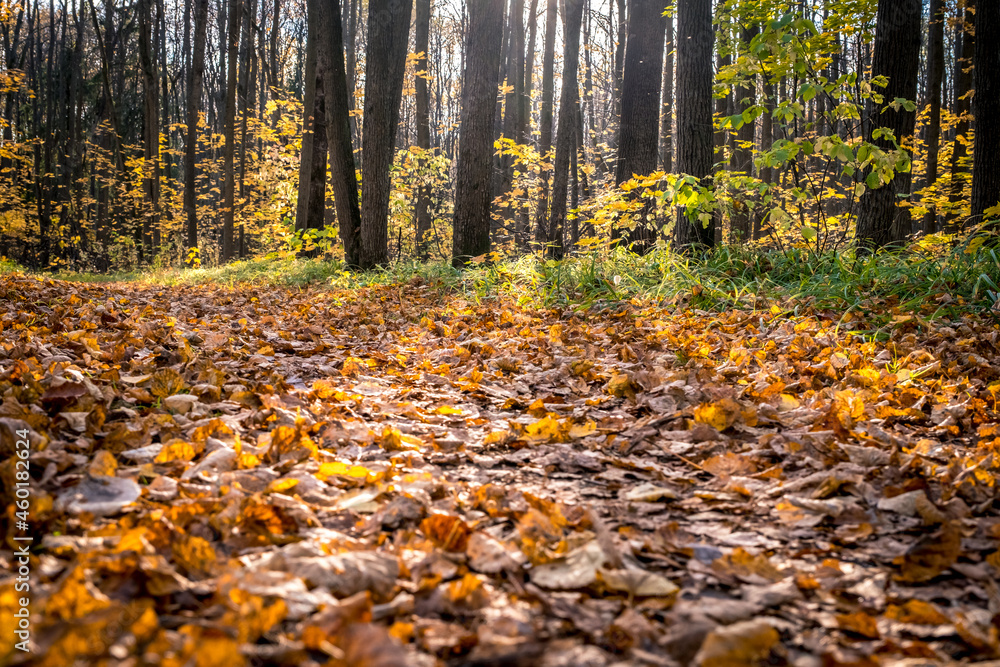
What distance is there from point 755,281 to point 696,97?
235 cm

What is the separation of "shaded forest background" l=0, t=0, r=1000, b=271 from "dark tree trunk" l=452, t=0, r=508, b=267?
26 millimetres

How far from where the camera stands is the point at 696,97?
609 centimetres

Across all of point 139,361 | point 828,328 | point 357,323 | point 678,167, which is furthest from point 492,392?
point 678,167

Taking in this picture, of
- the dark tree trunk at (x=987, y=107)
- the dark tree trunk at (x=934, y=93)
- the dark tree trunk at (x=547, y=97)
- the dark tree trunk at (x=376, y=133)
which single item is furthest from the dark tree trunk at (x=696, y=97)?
the dark tree trunk at (x=934, y=93)

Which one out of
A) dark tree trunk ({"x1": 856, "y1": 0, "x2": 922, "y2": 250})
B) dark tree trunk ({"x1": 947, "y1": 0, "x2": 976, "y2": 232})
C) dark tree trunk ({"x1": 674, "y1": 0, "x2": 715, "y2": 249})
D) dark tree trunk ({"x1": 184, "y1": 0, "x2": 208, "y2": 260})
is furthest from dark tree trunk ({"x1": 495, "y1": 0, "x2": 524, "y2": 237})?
dark tree trunk ({"x1": 856, "y1": 0, "x2": 922, "y2": 250})

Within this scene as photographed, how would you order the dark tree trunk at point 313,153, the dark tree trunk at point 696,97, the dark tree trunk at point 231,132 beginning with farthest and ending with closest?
the dark tree trunk at point 231,132 < the dark tree trunk at point 313,153 < the dark tree trunk at point 696,97

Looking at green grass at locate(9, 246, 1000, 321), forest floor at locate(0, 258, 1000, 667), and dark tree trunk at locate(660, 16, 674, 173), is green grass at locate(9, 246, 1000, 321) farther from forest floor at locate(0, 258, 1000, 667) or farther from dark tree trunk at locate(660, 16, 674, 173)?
dark tree trunk at locate(660, 16, 674, 173)

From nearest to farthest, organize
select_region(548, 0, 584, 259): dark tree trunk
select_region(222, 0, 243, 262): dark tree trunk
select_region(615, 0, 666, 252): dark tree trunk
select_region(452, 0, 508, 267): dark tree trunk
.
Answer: select_region(452, 0, 508, 267): dark tree trunk, select_region(615, 0, 666, 252): dark tree trunk, select_region(548, 0, 584, 259): dark tree trunk, select_region(222, 0, 243, 262): dark tree trunk

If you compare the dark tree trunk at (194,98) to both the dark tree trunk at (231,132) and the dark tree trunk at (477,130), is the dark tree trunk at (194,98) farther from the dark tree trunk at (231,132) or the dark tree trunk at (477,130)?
the dark tree trunk at (477,130)

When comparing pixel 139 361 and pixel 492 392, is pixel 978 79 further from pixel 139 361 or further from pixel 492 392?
pixel 139 361

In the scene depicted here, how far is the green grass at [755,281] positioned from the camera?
386 centimetres

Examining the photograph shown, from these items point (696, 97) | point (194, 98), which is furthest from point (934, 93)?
point (194, 98)

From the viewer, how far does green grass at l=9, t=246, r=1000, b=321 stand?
12.7ft

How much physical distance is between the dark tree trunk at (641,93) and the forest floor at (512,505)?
5196mm
